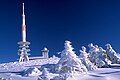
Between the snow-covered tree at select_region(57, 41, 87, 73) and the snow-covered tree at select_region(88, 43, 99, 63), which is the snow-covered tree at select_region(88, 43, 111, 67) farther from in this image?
the snow-covered tree at select_region(57, 41, 87, 73)

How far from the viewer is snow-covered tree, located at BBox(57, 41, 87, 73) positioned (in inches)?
1863

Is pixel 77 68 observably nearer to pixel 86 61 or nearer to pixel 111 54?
pixel 86 61

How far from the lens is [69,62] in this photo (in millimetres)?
47906

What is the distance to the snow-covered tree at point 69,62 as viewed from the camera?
47.3 meters

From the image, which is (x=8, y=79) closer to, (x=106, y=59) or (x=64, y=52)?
(x=64, y=52)

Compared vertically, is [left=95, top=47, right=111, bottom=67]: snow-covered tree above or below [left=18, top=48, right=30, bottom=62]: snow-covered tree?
below

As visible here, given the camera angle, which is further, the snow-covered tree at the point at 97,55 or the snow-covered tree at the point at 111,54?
the snow-covered tree at the point at 111,54

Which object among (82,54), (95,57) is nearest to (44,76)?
(82,54)

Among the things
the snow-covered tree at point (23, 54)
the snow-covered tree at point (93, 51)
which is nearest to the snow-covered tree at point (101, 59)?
the snow-covered tree at point (93, 51)

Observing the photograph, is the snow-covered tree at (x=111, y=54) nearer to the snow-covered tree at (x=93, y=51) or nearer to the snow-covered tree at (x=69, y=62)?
the snow-covered tree at (x=93, y=51)

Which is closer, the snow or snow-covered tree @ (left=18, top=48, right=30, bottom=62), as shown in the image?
the snow

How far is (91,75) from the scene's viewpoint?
150 feet

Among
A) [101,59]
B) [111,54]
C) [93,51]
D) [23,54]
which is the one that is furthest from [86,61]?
[23,54]

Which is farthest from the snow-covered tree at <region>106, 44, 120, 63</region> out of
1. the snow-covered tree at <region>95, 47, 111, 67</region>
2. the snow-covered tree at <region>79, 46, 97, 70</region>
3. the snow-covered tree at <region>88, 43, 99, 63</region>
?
the snow-covered tree at <region>79, 46, 97, 70</region>
